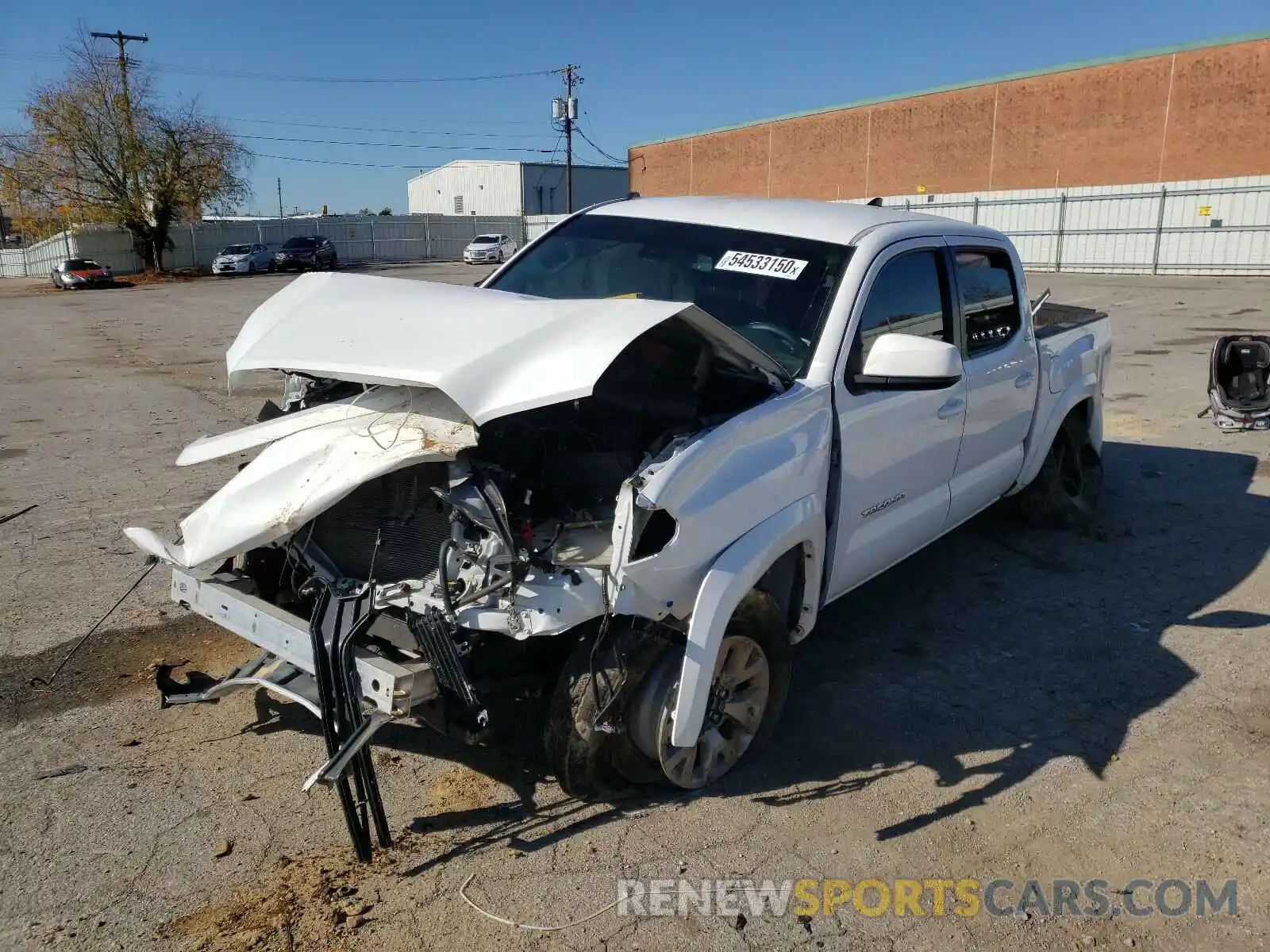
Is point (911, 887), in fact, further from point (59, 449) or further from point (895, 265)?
point (59, 449)

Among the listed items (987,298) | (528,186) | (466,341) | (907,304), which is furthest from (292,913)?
(528,186)

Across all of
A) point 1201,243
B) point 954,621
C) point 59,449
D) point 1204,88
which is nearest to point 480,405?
point 954,621

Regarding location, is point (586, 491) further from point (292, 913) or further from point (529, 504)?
point (292, 913)

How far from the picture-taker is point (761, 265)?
415 cm

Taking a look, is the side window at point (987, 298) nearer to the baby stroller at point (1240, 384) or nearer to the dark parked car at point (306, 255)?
the baby stroller at point (1240, 384)

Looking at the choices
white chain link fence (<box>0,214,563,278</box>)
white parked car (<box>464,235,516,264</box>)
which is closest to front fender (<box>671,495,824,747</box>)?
white parked car (<box>464,235,516,264</box>)

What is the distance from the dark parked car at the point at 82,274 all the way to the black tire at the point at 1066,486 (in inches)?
1490

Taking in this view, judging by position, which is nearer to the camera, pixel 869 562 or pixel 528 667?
pixel 528 667

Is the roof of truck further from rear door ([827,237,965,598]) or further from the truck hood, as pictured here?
the truck hood

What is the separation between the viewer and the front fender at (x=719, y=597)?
9.82 feet

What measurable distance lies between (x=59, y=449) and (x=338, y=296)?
19.7 ft

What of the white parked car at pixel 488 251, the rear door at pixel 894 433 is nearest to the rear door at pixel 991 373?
the rear door at pixel 894 433

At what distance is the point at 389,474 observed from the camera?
3.39 meters

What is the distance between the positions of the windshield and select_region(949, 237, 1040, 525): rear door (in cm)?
105
